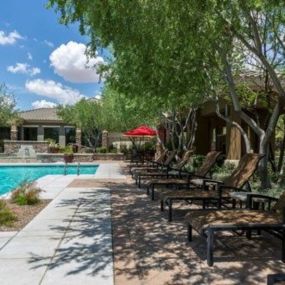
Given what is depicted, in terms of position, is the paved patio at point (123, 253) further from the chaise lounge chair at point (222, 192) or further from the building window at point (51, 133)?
the building window at point (51, 133)

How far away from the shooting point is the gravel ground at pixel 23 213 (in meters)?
7.95

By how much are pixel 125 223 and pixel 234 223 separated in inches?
115

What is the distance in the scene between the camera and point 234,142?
60.9ft

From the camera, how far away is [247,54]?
14703mm

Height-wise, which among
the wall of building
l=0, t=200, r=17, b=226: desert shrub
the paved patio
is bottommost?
the paved patio

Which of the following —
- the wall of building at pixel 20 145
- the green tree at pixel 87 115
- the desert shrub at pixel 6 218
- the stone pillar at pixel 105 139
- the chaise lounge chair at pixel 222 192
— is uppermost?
the green tree at pixel 87 115

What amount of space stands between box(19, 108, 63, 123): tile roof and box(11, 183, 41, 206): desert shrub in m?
36.2

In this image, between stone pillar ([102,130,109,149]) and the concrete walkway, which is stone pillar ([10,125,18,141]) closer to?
stone pillar ([102,130,109,149])

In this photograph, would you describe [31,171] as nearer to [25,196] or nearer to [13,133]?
[25,196]

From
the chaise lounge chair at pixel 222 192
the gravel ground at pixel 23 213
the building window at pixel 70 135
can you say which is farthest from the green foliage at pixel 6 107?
the chaise lounge chair at pixel 222 192

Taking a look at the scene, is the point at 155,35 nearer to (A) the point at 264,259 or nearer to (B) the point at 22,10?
(A) the point at 264,259

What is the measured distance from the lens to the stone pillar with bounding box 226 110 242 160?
18.3 m

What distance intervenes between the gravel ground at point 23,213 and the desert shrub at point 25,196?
0.13m

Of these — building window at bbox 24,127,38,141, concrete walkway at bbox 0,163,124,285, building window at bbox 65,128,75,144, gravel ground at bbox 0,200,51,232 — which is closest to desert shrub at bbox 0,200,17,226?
gravel ground at bbox 0,200,51,232
